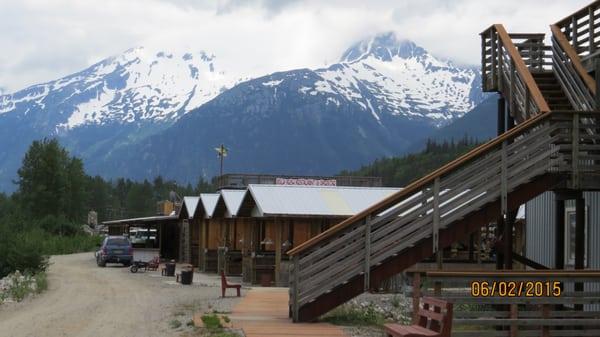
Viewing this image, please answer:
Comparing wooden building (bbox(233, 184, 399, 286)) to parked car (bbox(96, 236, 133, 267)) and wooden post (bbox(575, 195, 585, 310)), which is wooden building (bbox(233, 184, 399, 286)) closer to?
parked car (bbox(96, 236, 133, 267))

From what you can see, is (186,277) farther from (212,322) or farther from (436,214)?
(436,214)

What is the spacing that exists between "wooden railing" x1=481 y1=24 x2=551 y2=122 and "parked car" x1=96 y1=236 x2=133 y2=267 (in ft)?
90.7

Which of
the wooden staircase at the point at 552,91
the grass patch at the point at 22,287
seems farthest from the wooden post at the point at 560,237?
the grass patch at the point at 22,287

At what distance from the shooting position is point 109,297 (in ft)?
78.4

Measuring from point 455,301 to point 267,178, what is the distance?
36.0 meters

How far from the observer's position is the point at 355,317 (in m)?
16.7

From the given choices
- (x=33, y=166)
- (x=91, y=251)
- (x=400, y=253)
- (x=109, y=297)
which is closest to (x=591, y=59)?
(x=400, y=253)

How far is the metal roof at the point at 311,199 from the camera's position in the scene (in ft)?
98.2

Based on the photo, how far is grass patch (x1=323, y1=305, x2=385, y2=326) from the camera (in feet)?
53.0

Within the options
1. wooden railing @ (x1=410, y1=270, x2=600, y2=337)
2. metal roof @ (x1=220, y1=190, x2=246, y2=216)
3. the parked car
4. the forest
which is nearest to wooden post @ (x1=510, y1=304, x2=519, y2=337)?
wooden railing @ (x1=410, y1=270, x2=600, y2=337)

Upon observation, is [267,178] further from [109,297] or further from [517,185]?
[517,185]

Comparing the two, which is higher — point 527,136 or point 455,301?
point 527,136

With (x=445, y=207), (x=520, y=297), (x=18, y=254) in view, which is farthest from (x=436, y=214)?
(x=18, y=254)
